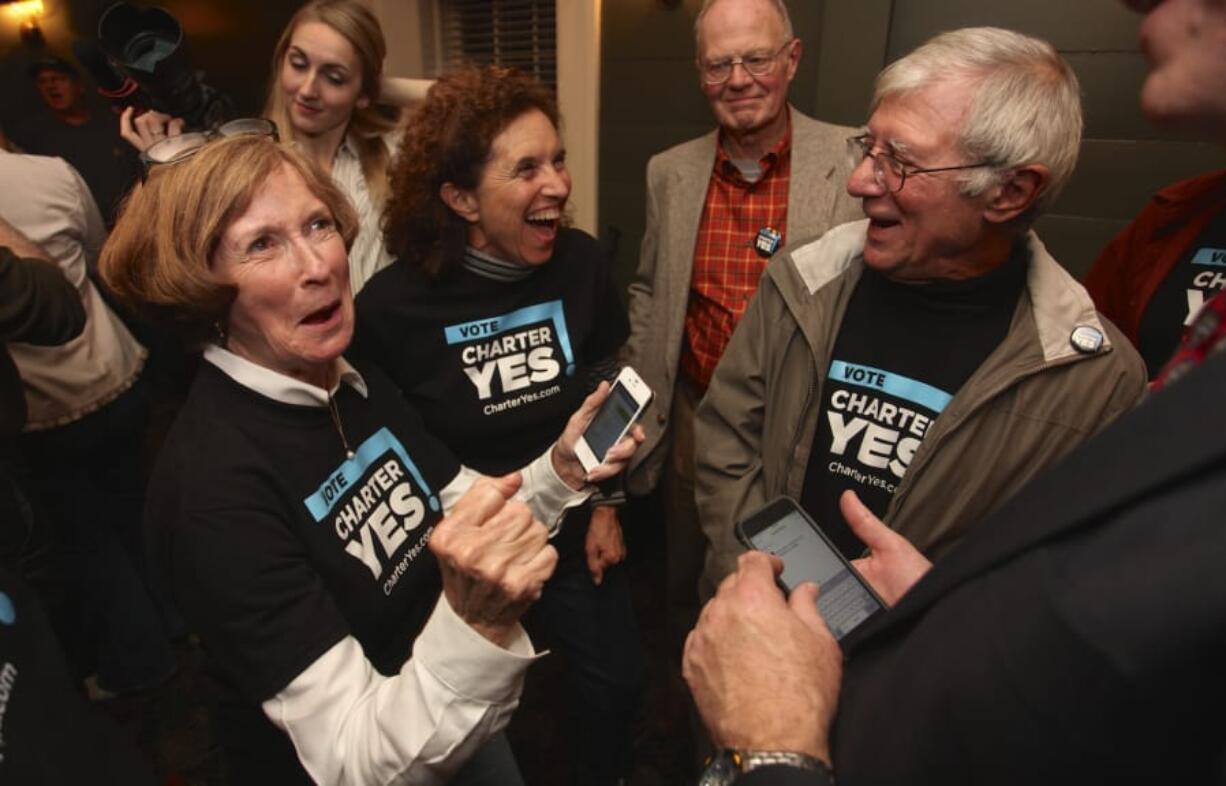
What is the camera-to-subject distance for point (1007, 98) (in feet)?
3.93

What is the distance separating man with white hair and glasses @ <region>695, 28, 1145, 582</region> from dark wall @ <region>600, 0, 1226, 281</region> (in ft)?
4.49

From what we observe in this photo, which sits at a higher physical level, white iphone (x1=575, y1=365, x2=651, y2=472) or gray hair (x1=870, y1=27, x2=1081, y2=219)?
gray hair (x1=870, y1=27, x2=1081, y2=219)

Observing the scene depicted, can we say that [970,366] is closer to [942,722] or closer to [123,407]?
[942,722]

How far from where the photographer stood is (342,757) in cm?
92

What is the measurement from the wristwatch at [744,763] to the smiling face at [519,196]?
4.14ft

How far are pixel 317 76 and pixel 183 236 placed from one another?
1188mm

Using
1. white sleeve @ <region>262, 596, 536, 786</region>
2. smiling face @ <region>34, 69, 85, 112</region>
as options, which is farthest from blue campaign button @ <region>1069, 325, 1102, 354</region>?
smiling face @ <region>34, 69, 85, 112</region>

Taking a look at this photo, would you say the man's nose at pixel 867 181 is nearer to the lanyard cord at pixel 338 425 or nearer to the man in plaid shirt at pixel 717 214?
the man in plaid shirt at pixel 717 214

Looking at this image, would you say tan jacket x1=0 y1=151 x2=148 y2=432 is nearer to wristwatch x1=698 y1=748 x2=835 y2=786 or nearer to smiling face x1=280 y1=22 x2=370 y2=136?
smiling face x1=280 y1=22 x2=370 y2=136

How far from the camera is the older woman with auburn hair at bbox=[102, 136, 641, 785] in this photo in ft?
2.95

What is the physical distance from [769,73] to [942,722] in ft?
→ 6.34

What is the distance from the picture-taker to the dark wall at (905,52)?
2.23 metres

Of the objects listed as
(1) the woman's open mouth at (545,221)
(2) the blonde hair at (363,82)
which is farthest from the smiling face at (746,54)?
(2) the blonde hair at (363,82)

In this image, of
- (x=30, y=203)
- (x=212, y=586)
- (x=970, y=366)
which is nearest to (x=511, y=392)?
(x=212, y=586)
